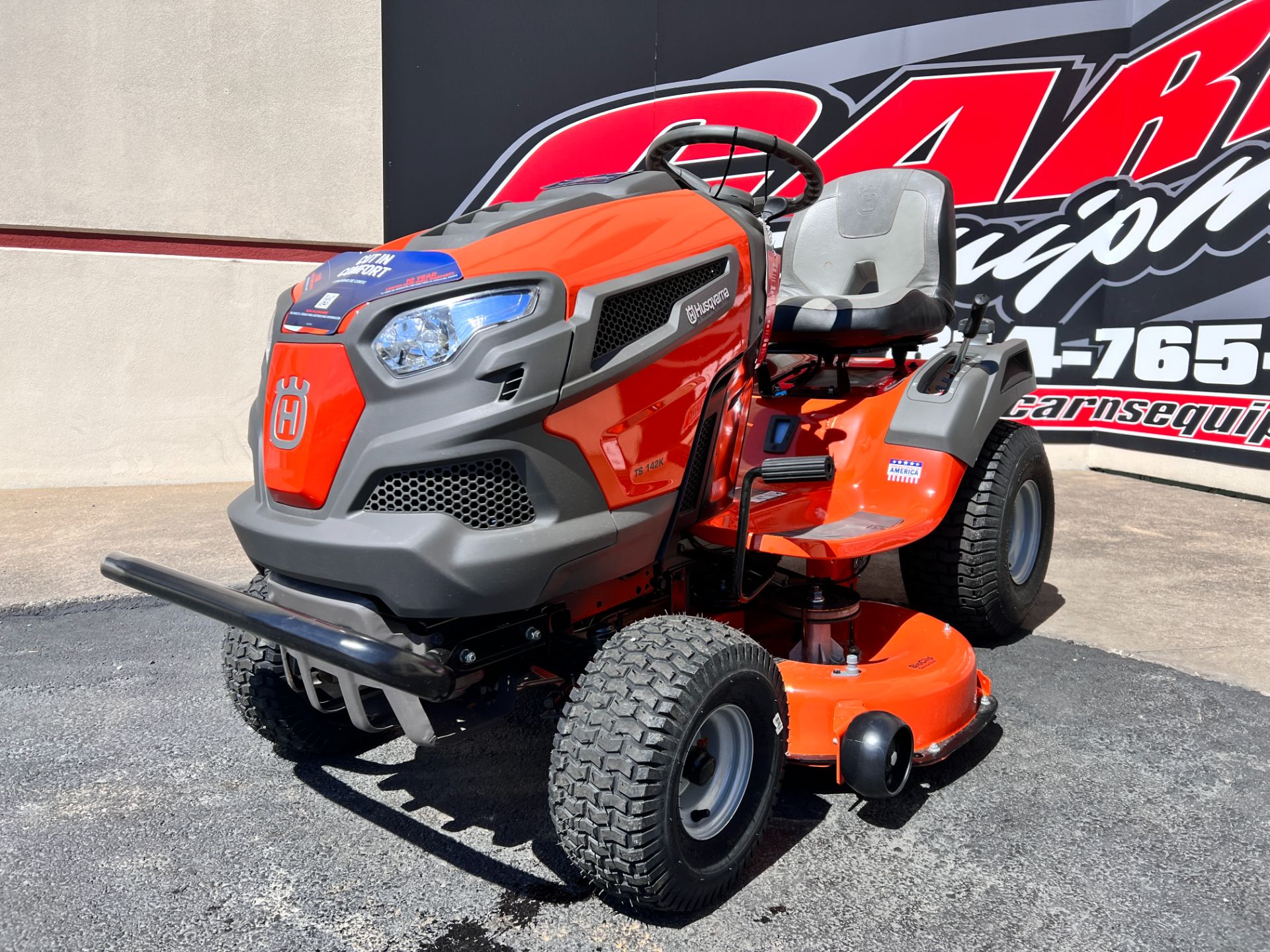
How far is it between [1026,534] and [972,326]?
0.87 m

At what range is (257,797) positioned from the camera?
245 centimetres

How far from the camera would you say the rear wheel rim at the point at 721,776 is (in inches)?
81.2

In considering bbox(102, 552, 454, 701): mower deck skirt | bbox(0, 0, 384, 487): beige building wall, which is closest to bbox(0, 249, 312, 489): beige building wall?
bbox(0, 0, 384, 487): beige building wall

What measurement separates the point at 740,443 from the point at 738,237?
1.72 ft

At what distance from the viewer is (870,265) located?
381 cm

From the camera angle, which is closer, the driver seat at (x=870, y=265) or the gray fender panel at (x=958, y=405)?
the gray fender panel at (x=958, y=405)

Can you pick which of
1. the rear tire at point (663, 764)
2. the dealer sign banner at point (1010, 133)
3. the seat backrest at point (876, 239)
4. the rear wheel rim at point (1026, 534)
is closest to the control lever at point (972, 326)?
Answer: the seat backrest at point (876, 239)

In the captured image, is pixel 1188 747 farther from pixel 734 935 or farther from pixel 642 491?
pixel 642 491

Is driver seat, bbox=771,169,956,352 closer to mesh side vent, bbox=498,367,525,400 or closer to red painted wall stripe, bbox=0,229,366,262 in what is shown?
mesh side vent, bbox=498,367,525,400

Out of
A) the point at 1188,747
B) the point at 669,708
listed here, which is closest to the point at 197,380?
the point at 669,708

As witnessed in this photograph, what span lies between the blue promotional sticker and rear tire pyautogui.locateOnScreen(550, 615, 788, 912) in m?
0.82

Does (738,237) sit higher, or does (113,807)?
(738,237)

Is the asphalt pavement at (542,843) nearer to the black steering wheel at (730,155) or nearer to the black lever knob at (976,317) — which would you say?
the black lever knob at (976,317)

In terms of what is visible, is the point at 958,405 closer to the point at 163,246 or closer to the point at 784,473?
the point at 784,473
